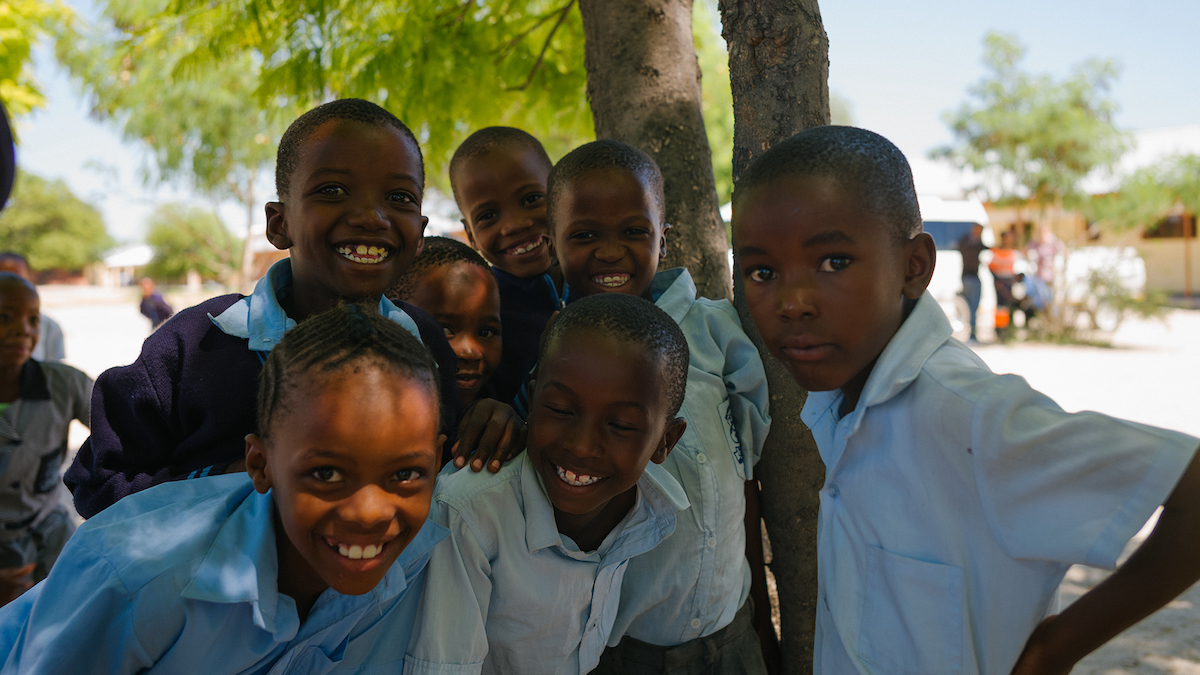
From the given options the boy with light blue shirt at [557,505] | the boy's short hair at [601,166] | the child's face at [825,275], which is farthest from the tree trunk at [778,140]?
the child's face at [825,275]

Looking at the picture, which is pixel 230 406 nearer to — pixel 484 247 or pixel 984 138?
pixel 484 247

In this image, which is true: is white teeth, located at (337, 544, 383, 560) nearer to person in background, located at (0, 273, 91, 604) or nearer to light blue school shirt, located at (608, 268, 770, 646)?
light blue school shirt, located at (608, 268, 770, 646)

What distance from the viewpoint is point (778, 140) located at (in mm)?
2334

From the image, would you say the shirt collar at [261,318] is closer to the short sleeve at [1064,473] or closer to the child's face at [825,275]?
the child's face at [825,275]

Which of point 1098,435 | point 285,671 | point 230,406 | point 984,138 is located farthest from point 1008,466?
point 984,138

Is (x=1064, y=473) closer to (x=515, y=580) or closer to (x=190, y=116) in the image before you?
(x=515, y=580)

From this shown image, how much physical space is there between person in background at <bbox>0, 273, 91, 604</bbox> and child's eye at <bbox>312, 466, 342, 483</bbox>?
247 cm

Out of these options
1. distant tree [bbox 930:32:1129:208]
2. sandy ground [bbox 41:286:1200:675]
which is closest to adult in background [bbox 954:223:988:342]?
sandy ground [bbox 41:286:1200:675]

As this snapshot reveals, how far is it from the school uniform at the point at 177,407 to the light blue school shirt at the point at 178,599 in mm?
148

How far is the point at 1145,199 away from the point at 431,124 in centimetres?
2167

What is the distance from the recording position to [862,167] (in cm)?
151

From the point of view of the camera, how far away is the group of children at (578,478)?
1.28m

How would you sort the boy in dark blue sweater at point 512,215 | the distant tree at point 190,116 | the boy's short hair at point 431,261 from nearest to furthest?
1. the boy's short hair at point 431,261
2. the boy in dark blue sweater at point 512,215
3. the distant tree at point 190,116

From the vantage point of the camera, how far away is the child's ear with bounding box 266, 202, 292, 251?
6.24 feet
